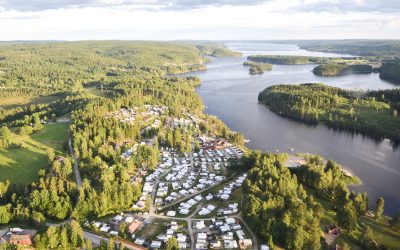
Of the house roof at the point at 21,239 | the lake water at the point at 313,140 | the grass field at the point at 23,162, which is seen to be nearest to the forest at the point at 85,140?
the grass field at the point at 23,162

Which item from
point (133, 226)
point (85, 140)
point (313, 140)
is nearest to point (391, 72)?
point (313, 140)

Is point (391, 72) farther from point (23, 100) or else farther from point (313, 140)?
point (23, 100)

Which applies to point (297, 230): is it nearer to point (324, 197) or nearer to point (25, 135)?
point (324, 197)

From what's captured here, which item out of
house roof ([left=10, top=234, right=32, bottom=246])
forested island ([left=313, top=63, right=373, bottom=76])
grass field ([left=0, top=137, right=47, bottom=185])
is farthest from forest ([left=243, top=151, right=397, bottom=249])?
forested island ([left=313, top=63, right=373, bottom=76])

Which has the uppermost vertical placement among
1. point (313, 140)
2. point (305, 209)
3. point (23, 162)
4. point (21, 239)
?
point (305, 209)

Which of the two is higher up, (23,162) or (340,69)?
(340,69)

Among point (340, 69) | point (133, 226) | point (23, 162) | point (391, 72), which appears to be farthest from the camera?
point (340, 69)

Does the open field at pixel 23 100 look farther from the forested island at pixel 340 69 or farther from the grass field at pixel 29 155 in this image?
the forested island at pixel 340 69

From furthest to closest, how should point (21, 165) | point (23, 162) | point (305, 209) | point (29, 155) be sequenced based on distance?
point (29, 155)
point (23, 162)
point (21, 165)
point (305, 209)
